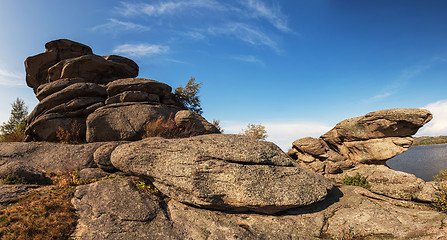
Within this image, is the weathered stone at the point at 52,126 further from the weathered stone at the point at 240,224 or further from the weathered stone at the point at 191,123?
the weathered stone at the point at 240,224

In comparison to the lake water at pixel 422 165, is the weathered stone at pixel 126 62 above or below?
above

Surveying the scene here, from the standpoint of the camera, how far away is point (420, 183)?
1557 cm

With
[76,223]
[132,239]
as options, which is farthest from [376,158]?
[76,223]

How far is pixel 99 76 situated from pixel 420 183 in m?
31.9

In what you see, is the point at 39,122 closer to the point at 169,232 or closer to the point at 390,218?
the point at 169,232

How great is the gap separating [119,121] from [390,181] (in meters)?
23.9

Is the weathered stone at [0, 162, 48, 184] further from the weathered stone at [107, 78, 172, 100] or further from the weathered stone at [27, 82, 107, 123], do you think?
the weathered stone at [107, 78, 172, 100]

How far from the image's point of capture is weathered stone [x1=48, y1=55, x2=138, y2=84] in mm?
21391

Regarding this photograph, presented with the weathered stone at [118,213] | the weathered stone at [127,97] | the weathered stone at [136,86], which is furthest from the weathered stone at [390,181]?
the weathered stone at [127,97]

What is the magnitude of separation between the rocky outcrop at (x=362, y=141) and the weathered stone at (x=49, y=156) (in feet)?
68.6

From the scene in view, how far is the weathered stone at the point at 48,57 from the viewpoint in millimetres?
23766

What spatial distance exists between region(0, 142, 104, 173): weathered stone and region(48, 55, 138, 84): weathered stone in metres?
9.95

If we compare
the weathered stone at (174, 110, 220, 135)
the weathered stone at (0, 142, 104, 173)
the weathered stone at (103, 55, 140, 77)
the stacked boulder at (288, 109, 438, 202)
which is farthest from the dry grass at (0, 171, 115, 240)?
the stacked boulder at (288, 109, 438, 202)

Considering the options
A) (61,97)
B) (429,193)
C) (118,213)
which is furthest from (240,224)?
(61,97)
